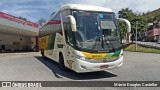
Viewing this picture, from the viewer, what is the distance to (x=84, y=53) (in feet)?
32.4

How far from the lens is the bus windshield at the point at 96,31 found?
10.0 meters

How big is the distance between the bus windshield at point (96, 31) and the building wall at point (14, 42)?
130 feet

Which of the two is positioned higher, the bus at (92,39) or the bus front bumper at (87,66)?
the bus at (92,39)

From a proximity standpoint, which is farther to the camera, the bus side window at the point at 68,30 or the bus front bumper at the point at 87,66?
the bus side window at the point at 68,30

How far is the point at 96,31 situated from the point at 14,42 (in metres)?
45.2

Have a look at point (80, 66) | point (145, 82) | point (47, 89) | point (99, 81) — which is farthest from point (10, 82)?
point (145, 82)

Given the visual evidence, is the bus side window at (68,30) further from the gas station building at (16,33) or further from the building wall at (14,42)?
the building wall at (14,42)

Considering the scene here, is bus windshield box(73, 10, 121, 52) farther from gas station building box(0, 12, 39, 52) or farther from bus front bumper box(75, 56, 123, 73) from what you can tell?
gas station building box(0, 12, 39, 52)

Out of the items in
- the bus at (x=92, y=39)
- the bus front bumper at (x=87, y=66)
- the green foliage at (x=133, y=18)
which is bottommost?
the bus front bumper at (x=87, y=66)

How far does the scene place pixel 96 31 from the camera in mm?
10289

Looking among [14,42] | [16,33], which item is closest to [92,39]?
[16,33]

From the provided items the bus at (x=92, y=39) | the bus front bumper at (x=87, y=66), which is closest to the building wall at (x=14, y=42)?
the bus at (x=92, y=39)

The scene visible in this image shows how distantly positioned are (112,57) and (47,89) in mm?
3362

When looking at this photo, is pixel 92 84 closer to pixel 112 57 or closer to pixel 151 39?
pixel 112 57
